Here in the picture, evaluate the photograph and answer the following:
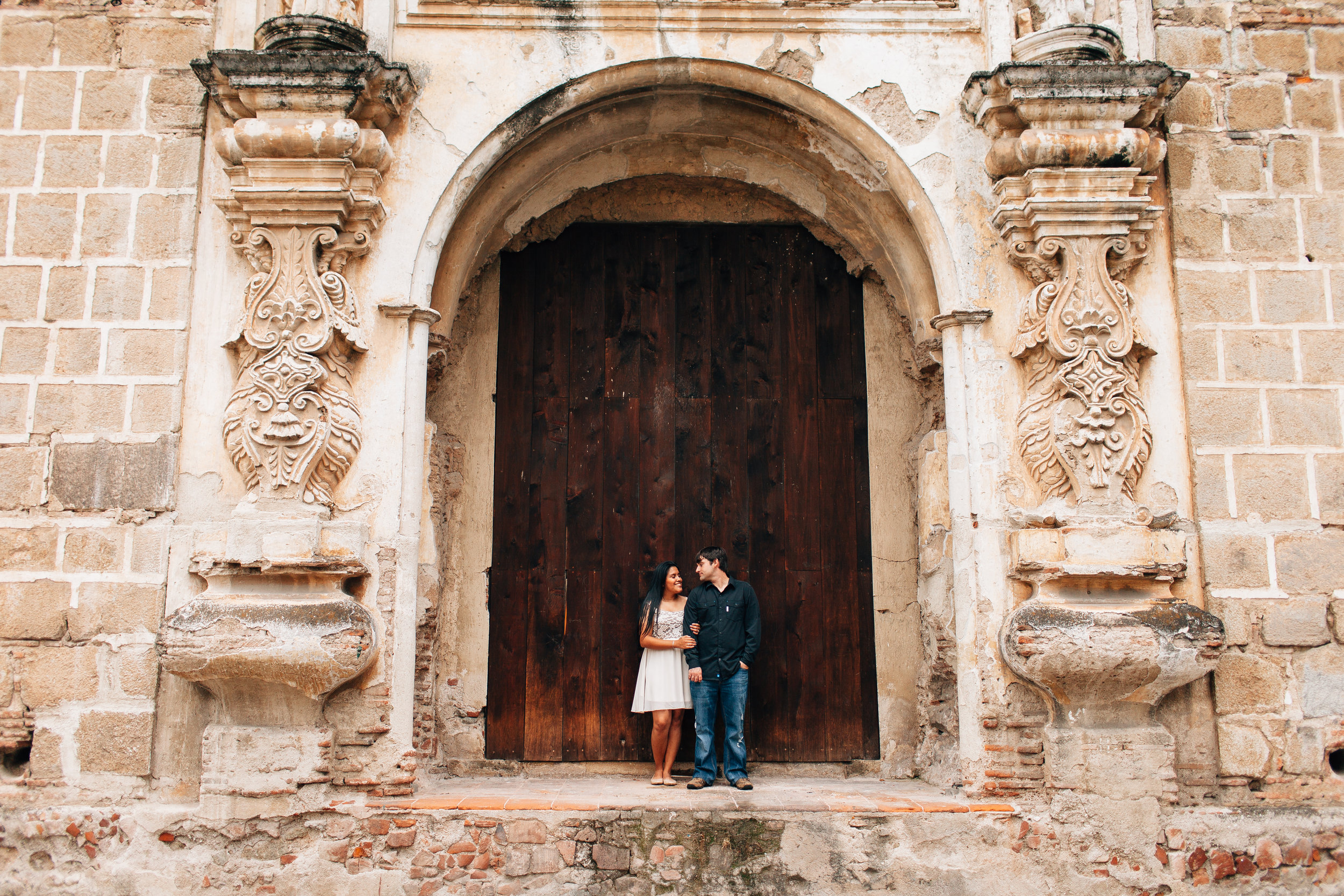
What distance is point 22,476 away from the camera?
4.44 metres

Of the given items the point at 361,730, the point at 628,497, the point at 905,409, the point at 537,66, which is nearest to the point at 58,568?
the point at 361,730

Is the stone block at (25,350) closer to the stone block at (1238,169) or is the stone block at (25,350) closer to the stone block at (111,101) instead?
the stone block at (111,101)

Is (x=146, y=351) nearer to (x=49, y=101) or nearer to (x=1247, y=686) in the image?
(x=49, y=101)

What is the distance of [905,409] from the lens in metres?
5.47

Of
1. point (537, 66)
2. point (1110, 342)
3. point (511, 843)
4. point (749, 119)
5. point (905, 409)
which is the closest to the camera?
point (511, 843)

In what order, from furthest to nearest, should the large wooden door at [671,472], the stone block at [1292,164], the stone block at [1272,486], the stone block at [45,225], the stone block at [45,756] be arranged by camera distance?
the large wooden door at [671,472] < the stone block at [1292,164] < the stone block at [45,225] < the stone block at [1272,486] < the stone block at [45,756]

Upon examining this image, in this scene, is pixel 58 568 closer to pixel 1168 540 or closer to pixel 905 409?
pixel 905 409

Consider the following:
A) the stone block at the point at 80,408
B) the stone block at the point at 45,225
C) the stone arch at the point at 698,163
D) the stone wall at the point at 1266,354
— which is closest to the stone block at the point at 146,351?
the stone block at the point at 80,408

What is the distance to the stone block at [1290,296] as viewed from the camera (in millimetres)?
4586

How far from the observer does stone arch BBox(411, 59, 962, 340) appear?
4.73 meters

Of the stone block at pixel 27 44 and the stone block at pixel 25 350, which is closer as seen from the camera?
the stone block at pixel 25 350

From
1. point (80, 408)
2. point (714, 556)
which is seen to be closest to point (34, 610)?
point (80, 408)

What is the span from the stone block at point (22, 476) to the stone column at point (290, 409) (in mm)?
833

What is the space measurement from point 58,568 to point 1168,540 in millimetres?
4889
